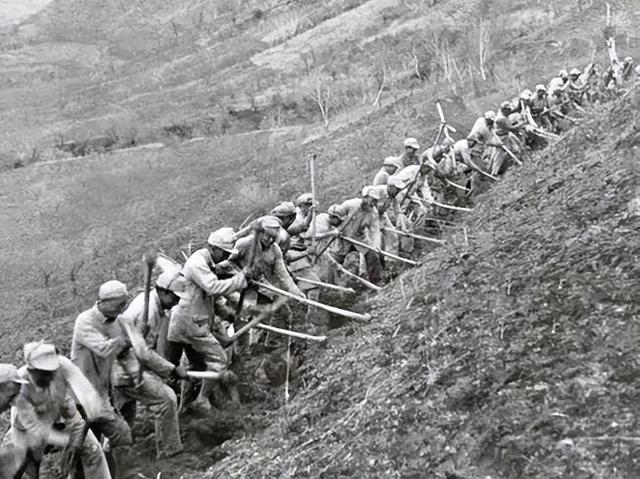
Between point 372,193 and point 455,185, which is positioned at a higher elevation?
point 372,193

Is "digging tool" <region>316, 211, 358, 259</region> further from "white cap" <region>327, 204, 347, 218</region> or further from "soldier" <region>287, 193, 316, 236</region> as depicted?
"soldier" <region>287, 193, 316, 236</region>

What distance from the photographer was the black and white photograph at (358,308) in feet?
16.4

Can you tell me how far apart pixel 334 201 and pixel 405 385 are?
1126 centimetres

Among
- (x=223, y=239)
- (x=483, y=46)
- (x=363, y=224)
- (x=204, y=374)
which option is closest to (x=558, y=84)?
(x=363, y=224)

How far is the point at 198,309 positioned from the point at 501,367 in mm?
3265

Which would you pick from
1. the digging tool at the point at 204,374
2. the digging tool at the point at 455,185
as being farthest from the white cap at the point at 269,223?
the digging tool at the point at 455,185

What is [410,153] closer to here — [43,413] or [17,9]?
[43,413]

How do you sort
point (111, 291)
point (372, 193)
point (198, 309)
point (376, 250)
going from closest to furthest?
point (111, 291)
point (198, 309)
point (376, 250)
point (372, 193)

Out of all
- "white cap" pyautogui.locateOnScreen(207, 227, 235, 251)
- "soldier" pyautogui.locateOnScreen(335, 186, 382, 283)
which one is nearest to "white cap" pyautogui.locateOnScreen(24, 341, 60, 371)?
"white cap" pyautogui.locateOnScreen(207, 227, 235, 251)

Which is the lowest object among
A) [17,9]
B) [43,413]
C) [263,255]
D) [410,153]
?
[410,153]

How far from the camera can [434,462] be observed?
4.74 meters

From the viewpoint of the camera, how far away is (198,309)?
7324 mm

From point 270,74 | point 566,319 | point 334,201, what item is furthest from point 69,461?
point 270,74

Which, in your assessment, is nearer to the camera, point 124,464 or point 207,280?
point 124,464
